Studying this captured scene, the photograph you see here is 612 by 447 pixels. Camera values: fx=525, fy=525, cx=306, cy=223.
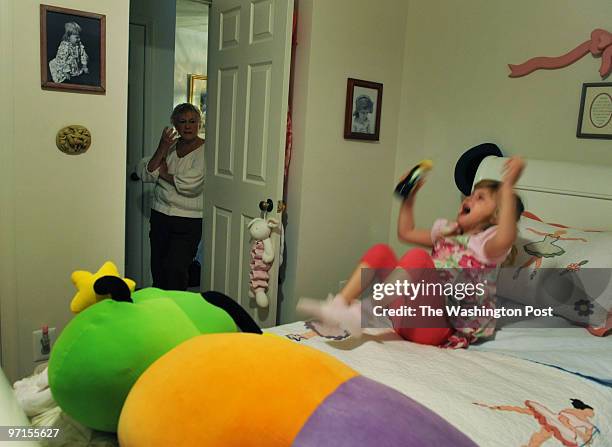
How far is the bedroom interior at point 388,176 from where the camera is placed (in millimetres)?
1489

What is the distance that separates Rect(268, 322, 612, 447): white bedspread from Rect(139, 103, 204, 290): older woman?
5.96 ft

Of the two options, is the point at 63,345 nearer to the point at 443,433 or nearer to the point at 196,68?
the point at 443,433

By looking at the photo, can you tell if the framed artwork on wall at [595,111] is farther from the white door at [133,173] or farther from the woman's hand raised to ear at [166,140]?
the white door at [133,173]

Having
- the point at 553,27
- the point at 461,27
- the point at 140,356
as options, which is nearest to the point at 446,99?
the point at 461,27

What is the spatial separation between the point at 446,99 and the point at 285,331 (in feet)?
5.75

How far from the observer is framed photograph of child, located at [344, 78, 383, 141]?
9.51 feet

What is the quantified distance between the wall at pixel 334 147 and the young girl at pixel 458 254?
1.10 meters

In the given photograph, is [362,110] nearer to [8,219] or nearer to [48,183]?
[48,183]

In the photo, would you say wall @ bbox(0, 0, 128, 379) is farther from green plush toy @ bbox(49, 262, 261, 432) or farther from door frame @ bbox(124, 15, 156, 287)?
door frame @ bbox(124, 15, 156, 287)

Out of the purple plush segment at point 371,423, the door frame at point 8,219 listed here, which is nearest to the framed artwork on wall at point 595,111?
the purple plush segment at point 371,423

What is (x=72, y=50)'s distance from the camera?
2029 mm

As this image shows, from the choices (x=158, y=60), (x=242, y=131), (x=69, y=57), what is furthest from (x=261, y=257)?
(x=158, y=60)

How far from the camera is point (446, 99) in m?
2.92

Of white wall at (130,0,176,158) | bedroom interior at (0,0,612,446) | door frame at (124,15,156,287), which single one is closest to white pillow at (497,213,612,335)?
bedroom interior at (0,0,612,446)
